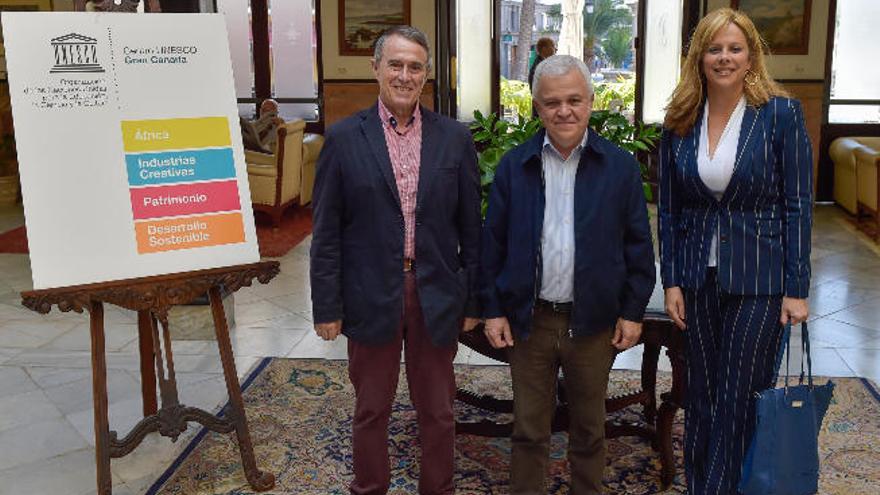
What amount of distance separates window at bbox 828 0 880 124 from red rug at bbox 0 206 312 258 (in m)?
5.72

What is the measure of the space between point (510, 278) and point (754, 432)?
2.70 ft

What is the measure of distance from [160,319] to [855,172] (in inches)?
279

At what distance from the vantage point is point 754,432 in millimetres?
2543

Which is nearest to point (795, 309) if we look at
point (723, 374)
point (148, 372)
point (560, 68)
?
point (723, 374)

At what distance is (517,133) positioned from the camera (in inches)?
133

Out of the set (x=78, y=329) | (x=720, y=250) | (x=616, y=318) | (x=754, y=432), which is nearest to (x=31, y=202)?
(x=616, y=318)

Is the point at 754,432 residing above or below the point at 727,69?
below

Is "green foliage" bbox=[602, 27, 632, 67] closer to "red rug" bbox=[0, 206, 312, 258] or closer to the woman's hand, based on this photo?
"red rug" bbox=[0, 206, 312, 258]

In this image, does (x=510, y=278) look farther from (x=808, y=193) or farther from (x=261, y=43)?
(x=261, y=43)

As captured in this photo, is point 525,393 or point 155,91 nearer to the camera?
point 525,393

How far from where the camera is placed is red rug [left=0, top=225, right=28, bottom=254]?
301 inches

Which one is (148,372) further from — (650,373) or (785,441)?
(785,441)

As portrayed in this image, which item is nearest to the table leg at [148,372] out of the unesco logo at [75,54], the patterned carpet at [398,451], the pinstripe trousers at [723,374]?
Answer: the patterned carpet at [398,451]

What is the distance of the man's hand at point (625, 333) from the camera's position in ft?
8.64
